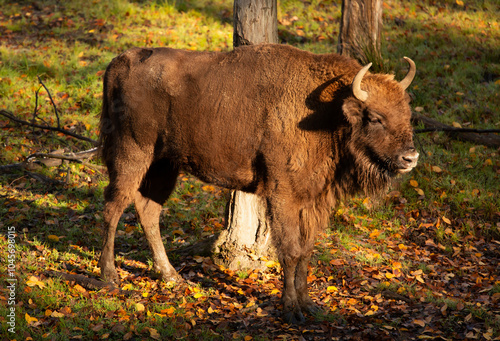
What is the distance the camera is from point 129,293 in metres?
5.73

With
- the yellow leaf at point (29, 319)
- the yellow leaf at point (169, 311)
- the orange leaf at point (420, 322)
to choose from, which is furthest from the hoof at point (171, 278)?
the orange leaf at point (420, 322)

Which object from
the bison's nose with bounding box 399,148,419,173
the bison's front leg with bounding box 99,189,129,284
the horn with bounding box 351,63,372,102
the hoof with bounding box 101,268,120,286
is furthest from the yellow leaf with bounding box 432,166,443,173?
the hoof with bounding box 101,268,120,286

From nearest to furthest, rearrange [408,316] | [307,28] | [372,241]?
[408,316] < [372,241] < [307,28]

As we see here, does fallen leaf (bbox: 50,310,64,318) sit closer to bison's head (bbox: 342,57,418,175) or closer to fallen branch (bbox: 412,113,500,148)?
bison's head (bbox: 342,57,418,175)

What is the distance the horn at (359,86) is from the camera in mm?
4914

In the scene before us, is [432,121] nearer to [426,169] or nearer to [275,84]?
[426,169]

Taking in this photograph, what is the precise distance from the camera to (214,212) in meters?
8.04

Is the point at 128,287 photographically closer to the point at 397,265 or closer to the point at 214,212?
the point at 214,212

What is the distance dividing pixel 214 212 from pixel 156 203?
162cm

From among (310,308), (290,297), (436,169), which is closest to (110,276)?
(290,297)

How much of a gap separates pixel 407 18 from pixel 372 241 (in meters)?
9.75

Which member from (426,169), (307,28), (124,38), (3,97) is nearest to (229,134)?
(426,169)

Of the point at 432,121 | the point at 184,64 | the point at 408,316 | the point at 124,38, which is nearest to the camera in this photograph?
the point at 408,316

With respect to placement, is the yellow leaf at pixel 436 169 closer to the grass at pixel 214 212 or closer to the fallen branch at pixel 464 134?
the grass at pixel 214 212
